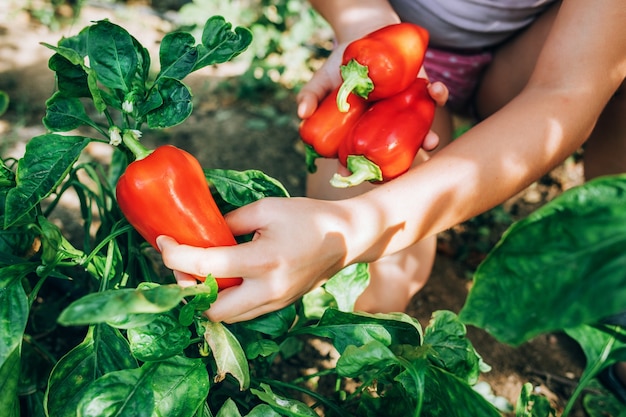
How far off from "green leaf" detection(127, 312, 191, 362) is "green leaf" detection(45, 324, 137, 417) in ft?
0.35

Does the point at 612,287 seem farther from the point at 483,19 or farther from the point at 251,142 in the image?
the point at 251,142

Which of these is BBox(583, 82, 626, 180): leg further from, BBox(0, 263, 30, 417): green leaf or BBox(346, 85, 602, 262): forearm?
BBox(0, 263, 30, 417): green leaf

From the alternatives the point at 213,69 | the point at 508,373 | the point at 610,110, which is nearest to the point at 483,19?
the point at 610,110

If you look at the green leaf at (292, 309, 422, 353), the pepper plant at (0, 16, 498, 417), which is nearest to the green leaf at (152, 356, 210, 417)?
the pepper plant at (0, 16, 498, 417)

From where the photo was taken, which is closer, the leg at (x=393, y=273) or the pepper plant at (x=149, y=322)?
the pepper plant at (x=149, y=322)

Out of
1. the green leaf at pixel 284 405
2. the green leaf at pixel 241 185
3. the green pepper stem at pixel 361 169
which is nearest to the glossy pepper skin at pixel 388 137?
the green pepper stem at pixel 361 169

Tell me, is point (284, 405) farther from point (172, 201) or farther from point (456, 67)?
point (456, 67)

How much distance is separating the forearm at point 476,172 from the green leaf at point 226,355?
0.74 ft

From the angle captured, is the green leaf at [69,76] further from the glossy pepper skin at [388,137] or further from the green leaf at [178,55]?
the glossy pepper skin at [388,137]

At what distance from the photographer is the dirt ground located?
1.39m

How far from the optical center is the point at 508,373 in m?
1.35

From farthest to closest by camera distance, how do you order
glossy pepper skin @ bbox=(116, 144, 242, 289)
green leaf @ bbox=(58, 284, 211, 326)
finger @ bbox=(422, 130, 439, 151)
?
finger @ bbox=(422, 130, 439, 151), glossy pepper skin @ bbox=(116, 144, 242, 289), green leaf @ bbox=(58, 284, 211, 326)

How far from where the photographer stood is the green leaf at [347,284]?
3.20ft

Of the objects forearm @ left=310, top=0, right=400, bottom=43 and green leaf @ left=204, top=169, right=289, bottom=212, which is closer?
green leaf @ left=204, top=169, right=289, bottom=212
